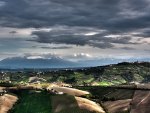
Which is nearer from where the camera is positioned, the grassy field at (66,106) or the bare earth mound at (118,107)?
the bare earth mound at (118,107)

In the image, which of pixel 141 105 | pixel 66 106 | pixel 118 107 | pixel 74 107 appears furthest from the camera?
pixel 66 106

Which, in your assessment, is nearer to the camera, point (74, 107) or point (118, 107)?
point (118, 107)

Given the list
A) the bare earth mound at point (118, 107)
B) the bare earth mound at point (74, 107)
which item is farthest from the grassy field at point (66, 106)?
the bare earth mound at point (118, 107)

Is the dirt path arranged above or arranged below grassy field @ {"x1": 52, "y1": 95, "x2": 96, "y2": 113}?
above

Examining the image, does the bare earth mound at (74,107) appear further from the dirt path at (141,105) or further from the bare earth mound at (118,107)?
the dirt path at (141,105)

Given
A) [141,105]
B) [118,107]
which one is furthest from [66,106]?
[141,105]

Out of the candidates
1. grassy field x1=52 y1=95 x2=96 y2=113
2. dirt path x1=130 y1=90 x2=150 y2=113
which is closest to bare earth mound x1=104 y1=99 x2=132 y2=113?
dirt path x1=130 y1=90 x2=150 y2=113

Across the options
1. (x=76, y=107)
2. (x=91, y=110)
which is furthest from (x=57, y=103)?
(x=91, y=110)

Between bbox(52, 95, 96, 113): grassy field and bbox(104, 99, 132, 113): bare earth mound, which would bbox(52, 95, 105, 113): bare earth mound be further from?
bbox(104, 99, 132, 113): bare earth mound

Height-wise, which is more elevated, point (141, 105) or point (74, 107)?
point (141, 105)

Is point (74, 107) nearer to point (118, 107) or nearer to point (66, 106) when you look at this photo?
point (66, 106)

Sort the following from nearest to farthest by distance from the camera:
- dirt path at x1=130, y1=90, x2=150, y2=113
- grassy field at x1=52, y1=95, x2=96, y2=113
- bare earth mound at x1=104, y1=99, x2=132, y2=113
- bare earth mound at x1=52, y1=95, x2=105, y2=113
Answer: dirt path at x1=130, y1=90, x2=150, y2=113 < bare earth mound at x1=104, y1=99, x2=132, y2=113 < bare earth mound at x1=52, y1=95, x2=105, y2=113 < grassy field at x1=52, y1=95, x2=96, y2=113

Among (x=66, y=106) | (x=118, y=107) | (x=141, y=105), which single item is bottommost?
(x=118, y=107)
